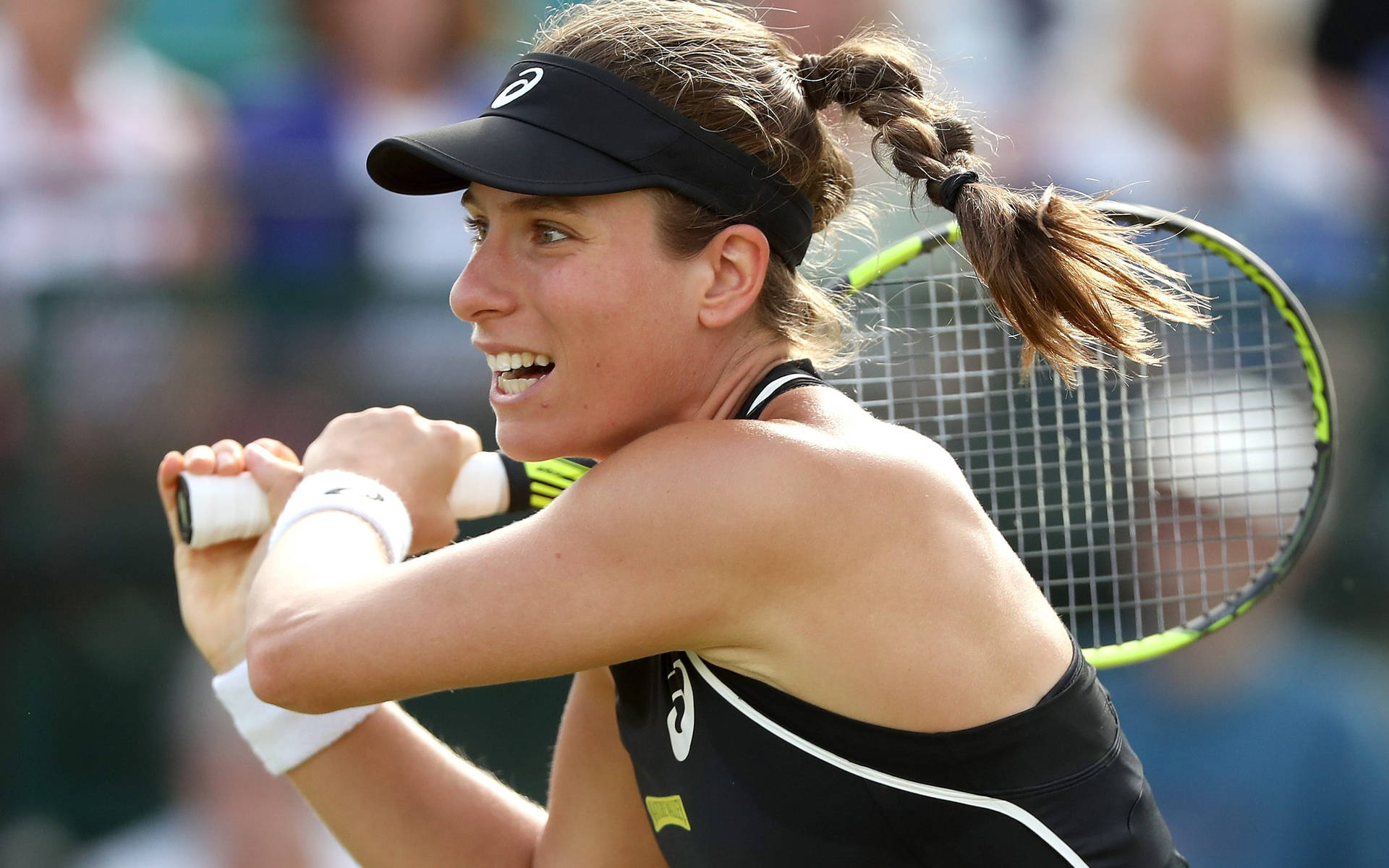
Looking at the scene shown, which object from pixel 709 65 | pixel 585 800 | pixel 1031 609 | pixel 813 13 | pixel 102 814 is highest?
pixel 813 13

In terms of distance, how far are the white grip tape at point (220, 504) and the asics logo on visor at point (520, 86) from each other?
0.71 meters

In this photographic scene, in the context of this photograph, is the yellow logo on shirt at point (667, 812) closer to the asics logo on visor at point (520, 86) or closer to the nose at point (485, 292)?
the nose at point (485, 292)

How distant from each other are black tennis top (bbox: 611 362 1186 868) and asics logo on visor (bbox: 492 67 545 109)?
0.73m

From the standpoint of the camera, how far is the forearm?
2092 millimetres

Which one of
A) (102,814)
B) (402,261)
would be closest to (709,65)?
(402,261)

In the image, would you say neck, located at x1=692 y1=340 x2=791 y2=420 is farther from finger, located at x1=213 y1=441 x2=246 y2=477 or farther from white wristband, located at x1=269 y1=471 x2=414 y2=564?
finger, located at x1=213 y1=441 x2=246 y2=477

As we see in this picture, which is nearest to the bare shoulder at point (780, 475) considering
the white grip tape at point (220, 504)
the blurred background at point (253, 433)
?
the white grip tape at point (220, 504)

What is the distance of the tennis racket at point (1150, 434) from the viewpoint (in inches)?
91.6

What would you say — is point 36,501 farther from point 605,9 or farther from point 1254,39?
point 1254,39

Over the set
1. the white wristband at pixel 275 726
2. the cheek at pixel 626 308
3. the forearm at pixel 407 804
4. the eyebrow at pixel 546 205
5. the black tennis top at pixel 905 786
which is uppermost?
the eyebrow at pixel 546 205

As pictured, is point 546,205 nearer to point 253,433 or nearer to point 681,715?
point 681,715

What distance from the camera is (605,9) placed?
1859 mm

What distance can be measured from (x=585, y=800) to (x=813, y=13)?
328 cm

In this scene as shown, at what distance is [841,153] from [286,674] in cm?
102
